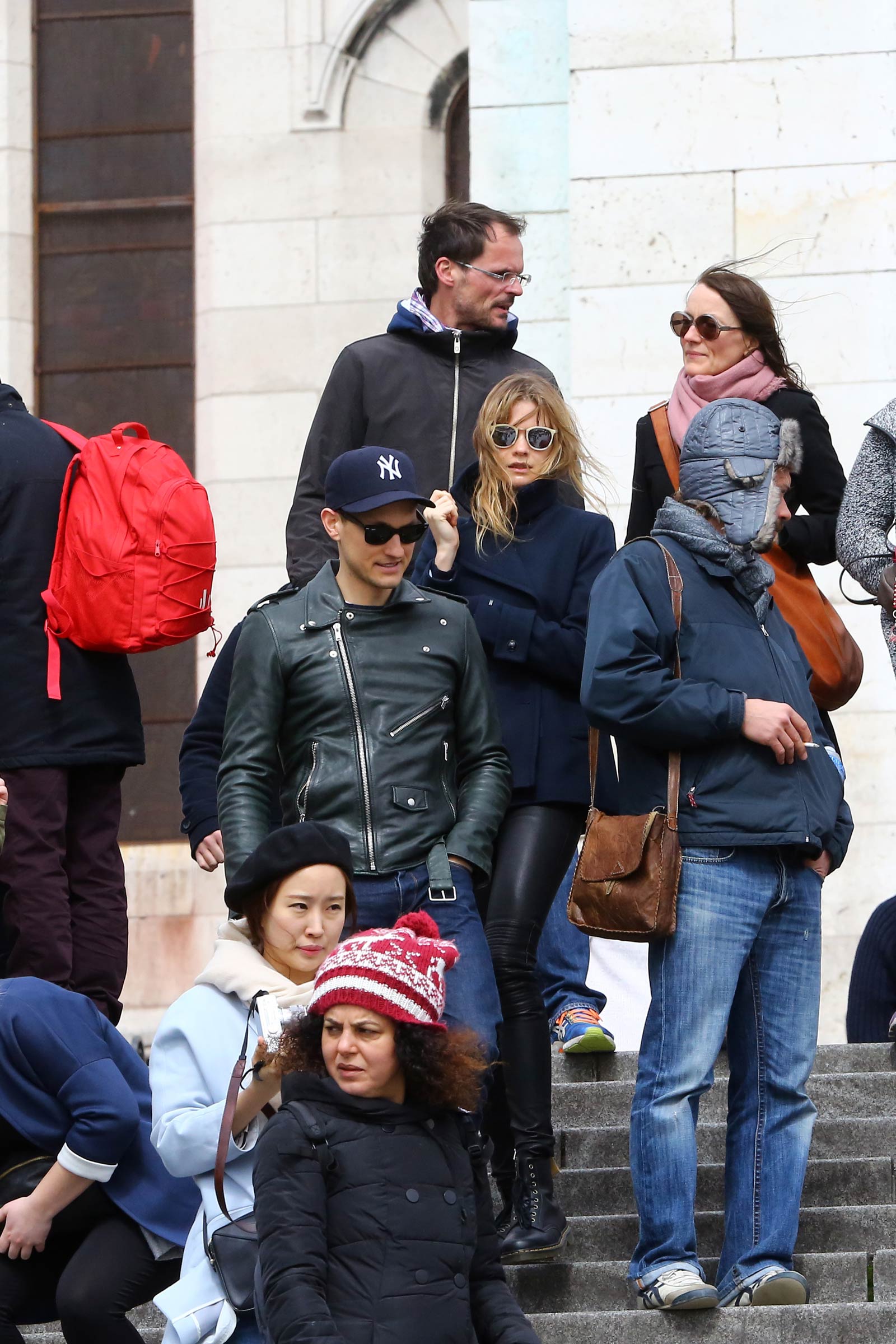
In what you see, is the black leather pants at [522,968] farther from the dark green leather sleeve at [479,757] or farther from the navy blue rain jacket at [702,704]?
the navy blue rain jacket at [702,704]

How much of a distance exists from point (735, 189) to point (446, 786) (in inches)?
197

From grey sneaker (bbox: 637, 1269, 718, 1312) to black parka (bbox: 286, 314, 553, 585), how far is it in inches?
95.3

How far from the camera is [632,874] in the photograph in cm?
564

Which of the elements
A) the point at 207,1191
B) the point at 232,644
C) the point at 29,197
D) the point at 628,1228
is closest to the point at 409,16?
the point at 29,197

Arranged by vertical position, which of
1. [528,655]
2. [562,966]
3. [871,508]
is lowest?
[562,966]

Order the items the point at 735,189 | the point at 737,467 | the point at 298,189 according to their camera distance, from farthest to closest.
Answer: the point at 298,189 < the point at 735,189 < the point at 737,467

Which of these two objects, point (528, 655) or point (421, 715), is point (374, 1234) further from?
point (528, 655)

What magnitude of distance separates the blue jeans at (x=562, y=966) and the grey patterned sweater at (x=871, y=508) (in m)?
1.48

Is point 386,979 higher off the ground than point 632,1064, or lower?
higher

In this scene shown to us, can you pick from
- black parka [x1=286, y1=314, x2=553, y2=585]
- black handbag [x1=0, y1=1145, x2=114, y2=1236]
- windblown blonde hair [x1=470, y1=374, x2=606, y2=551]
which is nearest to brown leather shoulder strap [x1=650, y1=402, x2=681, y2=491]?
black parka [x1=286, y1=314, x2=553, y2=585]

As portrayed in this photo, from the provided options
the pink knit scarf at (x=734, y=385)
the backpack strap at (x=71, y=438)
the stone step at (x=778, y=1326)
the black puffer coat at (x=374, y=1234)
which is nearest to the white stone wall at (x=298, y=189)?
the backpack strap at (x=71, y=438)

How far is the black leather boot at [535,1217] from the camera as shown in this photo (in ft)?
19.0

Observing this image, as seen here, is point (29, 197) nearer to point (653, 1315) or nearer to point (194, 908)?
point (194, 908)

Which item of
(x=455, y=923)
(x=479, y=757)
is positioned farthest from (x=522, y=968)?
(x=479, y=757)
